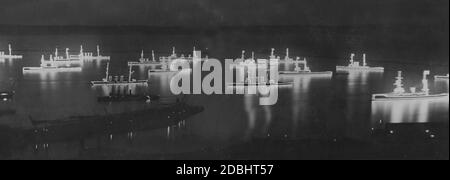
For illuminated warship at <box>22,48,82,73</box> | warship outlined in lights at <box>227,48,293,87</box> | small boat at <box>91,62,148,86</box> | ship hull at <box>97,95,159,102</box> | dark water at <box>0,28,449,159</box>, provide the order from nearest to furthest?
1. dark water at <box>0,28,449,159</box>
2. ship hull at <box>97,95,159,102</box>
3. warship outlined in lights at <box>227,48,293,87</box>
4. small boat at <box>91,62,148,86</box>
5. illuminated warship at <box>22,48,82,73</box>

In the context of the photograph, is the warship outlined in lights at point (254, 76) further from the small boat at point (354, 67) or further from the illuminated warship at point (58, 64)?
Answer: the illuminated warship at point (58, 64)

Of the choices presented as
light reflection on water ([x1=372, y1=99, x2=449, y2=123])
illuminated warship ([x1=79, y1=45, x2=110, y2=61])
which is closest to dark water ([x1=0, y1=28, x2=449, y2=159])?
light reflection on water ([x1=372, y1=99, x2=449, y2=123])

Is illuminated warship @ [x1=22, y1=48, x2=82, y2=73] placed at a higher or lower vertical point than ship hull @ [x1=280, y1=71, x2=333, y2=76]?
higher

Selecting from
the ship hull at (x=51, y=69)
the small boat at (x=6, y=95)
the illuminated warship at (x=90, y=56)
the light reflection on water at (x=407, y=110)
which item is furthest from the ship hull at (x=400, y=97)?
the illuminated warship at (x=90, y=56)

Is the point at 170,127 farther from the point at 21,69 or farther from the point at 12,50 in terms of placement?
the point at 12,50

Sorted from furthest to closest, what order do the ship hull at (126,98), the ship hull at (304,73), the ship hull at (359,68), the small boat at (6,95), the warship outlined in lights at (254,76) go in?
the ship hull at (304,73) → the ship hull at (359,68) → the warship outlined in lights at (254,76) → the small boat at (6,95) → the ship hull at (126,98)

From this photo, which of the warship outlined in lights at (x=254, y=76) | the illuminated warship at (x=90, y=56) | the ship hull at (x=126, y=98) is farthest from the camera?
the illuminated warship at (x=90, y=56)

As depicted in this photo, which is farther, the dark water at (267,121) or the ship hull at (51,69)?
the ship hull at (51,69)

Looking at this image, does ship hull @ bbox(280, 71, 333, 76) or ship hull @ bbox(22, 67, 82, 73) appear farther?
ship hull @ bbox(22, 67, 82, 73)

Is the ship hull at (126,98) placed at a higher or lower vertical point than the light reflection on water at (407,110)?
higher

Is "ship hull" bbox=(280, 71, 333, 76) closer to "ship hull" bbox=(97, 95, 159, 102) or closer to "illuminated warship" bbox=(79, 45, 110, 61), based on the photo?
"ship hull" bbox=(97, 95, 159, 102)

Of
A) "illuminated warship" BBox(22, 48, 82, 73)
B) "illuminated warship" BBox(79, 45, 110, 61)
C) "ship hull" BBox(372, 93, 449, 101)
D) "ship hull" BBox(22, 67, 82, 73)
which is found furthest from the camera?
"illuminated warship" BBox(79, 45, 110, 61)
